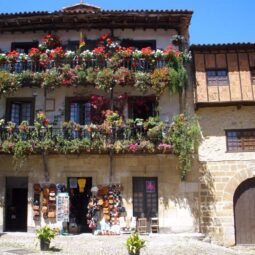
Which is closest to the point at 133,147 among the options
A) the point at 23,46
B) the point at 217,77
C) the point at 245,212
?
the point at 217,77

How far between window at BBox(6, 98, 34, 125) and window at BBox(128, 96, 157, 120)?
4417 mm

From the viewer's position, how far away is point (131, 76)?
17781 mm

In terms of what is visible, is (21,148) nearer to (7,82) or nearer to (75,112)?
(7,82)

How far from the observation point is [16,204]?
1953 centimetres

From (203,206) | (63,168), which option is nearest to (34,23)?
(63,168)

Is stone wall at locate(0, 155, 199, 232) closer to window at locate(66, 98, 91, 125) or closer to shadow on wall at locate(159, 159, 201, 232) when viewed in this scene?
shadow on wall at locate(159, 159, 201, 232)

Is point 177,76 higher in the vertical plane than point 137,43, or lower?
lower

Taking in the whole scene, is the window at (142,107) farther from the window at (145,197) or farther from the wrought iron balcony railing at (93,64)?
the window at (145,197)

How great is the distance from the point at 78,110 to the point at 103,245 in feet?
21.5

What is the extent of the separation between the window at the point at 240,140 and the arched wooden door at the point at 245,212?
1.41 metres

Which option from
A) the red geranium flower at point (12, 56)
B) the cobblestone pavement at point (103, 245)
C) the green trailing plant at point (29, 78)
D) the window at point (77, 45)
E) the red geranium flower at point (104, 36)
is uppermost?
the red geranium flower at point (104, 36)

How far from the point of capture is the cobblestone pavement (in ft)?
45.6

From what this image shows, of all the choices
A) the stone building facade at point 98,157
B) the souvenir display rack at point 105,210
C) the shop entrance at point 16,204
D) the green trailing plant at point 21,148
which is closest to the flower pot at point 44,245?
the souvenir display rack at point 105,210

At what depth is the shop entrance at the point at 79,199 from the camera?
18.5 meters
